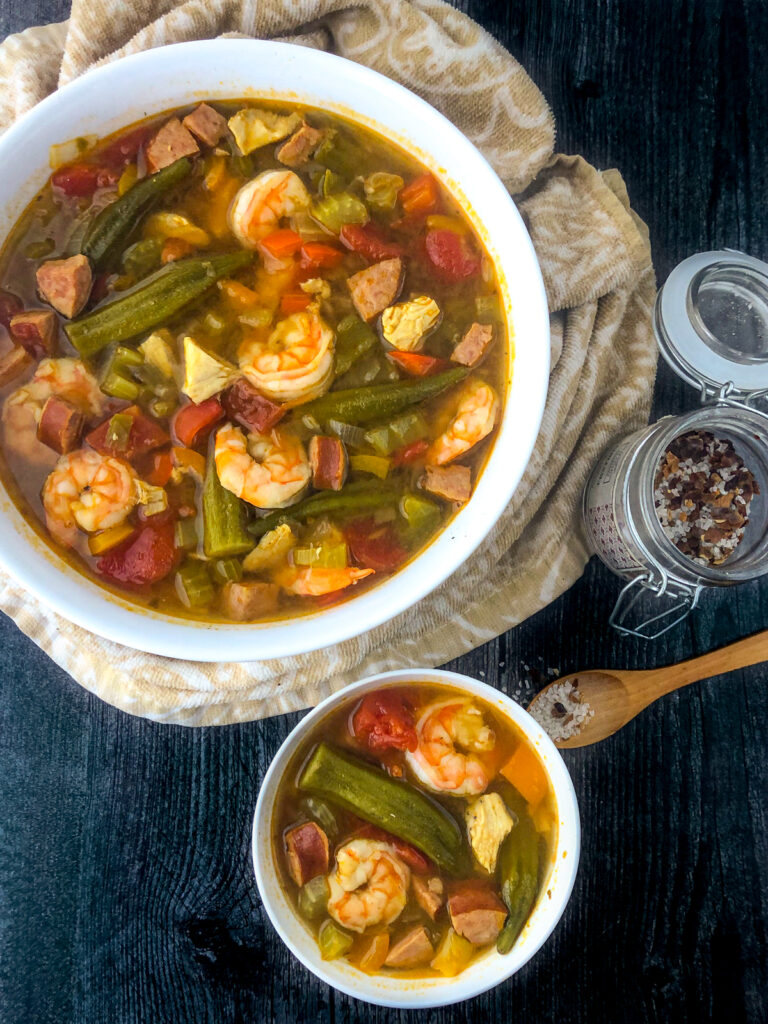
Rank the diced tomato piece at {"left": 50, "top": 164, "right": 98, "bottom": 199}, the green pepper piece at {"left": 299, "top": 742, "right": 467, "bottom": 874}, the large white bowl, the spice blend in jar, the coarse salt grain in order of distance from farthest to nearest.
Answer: the coarse salt grain < the spice blend in jar < the green pepper piece at {"left": 299, "top": 742, "right": 467, "bottom": 874} < the diced tomato piece at {"left": 50, "top": 164, "right": 98, "bottom": 199} < the large white bowl

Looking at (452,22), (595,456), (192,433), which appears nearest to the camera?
(192,433)

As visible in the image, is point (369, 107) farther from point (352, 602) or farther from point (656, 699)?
point (656, 699)

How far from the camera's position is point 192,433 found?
2115 millimetres

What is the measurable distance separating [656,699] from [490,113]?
1.87 metres

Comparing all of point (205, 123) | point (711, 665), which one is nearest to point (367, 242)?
point (205, 123)

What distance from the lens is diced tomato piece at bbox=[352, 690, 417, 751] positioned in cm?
241

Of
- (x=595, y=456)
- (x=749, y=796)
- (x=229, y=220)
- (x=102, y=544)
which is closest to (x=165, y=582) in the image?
(x=102, y=544)

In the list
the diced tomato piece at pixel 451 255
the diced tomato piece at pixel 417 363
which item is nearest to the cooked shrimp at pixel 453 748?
the diced tomato piece at pixel 417 363

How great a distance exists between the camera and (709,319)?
2.63m

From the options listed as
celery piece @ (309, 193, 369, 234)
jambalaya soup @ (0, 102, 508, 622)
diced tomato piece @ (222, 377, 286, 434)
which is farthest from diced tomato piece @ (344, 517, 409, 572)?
celery piece @ (309, 193, 369, 234)

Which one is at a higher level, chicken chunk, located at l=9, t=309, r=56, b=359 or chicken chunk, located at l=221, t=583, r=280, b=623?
chicken chunk, located at l=9, t=309, r=56, b=359

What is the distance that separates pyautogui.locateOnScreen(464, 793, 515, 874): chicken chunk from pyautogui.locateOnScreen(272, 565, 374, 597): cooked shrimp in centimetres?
76

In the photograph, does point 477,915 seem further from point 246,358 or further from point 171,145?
point 171,145

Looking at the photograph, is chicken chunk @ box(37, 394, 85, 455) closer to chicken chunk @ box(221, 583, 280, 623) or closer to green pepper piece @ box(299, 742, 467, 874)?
chicken chunk @ box(221, 583, 280, 623)
